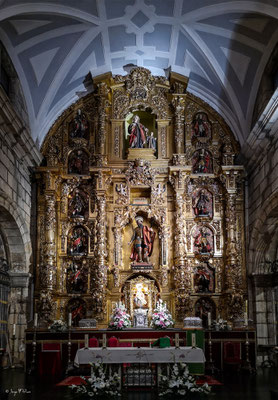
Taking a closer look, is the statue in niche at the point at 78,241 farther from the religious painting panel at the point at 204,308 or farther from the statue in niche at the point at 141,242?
the religious painting panel at the point at 204,308

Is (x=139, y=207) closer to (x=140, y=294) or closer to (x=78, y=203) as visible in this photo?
(x=78, y=203)

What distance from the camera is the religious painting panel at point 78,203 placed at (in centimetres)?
1906

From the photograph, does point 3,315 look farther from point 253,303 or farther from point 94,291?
point 253,303

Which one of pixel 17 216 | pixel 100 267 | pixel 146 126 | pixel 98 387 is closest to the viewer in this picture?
pixel 98 387

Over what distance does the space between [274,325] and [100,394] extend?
30.0 feet

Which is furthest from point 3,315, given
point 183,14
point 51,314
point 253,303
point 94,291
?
point 183,14

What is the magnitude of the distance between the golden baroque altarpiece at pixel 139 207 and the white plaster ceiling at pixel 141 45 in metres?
0.64

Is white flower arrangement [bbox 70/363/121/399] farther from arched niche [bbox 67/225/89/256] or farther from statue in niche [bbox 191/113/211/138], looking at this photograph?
statue in niche [bbox 191/113/211/138]

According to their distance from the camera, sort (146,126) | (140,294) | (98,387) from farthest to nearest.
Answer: (146,126), (140,294), (98,387)

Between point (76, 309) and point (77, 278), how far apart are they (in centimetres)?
101

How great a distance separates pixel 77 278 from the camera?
18547 millimetres

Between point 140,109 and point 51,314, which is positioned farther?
point 140,109

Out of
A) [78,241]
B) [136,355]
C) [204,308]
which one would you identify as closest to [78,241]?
[78,241]

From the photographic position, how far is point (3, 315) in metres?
16.3
